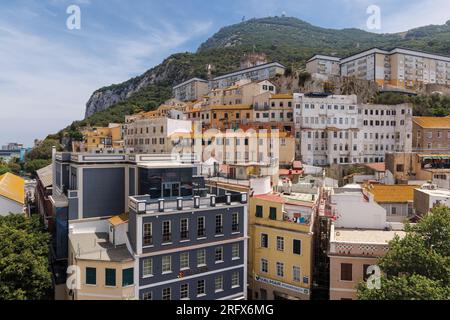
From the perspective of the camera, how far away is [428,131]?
66375 mm

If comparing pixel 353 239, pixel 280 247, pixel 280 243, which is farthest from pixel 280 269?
pixel 353 239

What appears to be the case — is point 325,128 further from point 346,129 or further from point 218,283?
point 218,283

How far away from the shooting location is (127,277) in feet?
64.6

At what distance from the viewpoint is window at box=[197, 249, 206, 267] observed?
22.0 m

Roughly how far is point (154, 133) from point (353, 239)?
44470 mm

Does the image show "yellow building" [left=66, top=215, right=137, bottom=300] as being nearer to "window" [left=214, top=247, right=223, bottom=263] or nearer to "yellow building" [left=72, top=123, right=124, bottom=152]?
"window" [left=214, top=247, right=223, bottom=263]

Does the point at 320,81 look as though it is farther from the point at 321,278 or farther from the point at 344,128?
the point at 321,278

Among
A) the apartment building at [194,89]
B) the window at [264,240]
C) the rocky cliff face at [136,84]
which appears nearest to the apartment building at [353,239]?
the window at [264,240]

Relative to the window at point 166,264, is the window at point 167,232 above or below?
above

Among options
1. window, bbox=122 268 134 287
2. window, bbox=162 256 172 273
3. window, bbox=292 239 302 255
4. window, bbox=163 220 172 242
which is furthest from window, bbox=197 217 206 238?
window, bbox=292 239 302 255

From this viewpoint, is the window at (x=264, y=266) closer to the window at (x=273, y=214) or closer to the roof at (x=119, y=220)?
the window at (x=273, y=214)

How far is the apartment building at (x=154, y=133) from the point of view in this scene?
191 ft

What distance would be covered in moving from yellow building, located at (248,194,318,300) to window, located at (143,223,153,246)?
8594 millimetres

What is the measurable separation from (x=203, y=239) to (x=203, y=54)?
14072cm
